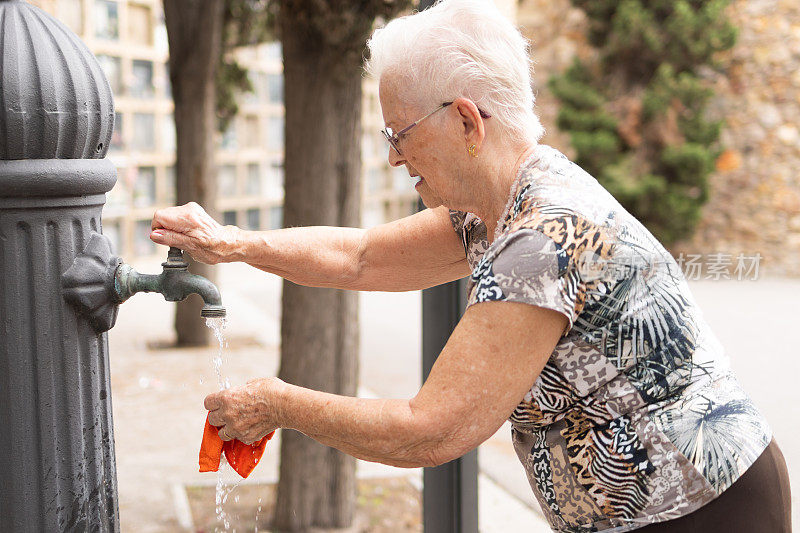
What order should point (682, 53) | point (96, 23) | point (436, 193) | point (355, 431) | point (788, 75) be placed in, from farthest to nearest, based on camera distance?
point (682, 53) < point (788, 75) < point (96, 23) < point (436, 193) < point (355, 431)

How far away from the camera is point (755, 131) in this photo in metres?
8.78

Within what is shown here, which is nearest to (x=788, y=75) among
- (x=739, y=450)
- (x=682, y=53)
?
(x=682, y=53)

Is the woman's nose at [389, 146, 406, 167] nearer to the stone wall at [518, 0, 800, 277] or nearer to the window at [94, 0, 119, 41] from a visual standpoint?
the stone wall at [518, 0, 800, 277]

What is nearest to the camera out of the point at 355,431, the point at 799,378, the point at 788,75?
the point at 355,431

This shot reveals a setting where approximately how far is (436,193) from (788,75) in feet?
27.0

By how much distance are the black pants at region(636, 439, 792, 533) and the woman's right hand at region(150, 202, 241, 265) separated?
0.83 m

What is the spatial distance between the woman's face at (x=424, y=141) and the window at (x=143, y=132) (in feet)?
24.8

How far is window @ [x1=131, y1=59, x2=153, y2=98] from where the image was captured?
8250mm

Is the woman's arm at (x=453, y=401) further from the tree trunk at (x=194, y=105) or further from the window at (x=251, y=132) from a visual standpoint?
the window at (x=251, y=132)

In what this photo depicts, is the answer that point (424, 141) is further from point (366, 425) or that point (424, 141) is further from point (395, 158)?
point (366, 425)

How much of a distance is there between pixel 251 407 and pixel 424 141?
0.48m

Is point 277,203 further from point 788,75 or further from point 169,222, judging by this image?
point 169,222

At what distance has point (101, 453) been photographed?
1384mm

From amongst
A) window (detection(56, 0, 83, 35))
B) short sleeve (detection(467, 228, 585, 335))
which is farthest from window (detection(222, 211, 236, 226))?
short sleeve (detection(467, 228, 585, 335))
